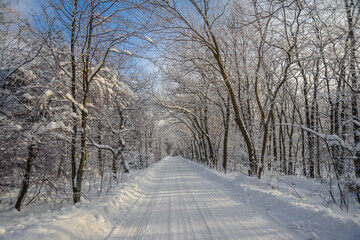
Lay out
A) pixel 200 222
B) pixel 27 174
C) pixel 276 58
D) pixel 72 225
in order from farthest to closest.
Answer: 1. pixel 276 58
2. pixel 27 174
3. pixel 200 222
4. pixel 72 225

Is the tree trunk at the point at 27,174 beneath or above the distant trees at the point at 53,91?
beneath

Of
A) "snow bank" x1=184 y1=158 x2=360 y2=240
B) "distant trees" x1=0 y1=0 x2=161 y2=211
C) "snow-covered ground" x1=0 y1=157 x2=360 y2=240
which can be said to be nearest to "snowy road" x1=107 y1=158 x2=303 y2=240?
"snow-covered ground" x1=0 y1=157 x2=360 y2=240

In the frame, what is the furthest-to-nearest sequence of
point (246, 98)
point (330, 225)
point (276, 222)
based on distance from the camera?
1. point (246, 98)
2. point (276, 222)
3. point (330, 225)

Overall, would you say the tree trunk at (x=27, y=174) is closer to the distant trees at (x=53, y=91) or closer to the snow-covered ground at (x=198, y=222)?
the distant trees at (x=53, y=91)

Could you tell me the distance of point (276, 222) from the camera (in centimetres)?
385

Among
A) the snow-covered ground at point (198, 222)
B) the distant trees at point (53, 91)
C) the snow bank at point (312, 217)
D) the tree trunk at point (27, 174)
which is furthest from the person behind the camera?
the tree trunk at point (27, 174)

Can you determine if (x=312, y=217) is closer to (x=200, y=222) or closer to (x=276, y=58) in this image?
(x=200, y=222)

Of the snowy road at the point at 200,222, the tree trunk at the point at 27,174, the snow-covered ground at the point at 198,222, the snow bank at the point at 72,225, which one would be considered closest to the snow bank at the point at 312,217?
the snow-covered ground at the point at 198,222

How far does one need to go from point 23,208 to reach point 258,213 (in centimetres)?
953

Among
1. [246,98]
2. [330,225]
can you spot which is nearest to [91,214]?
[330,225]

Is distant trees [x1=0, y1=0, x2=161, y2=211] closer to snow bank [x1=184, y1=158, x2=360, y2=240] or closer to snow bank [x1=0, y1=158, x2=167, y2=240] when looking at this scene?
snow bank [x1=0, y1=158, x2=167, y2=240]

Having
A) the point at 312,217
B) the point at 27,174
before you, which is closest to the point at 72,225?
the point at 312,217

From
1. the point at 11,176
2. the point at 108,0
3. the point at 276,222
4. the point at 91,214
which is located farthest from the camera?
the point at 11,176

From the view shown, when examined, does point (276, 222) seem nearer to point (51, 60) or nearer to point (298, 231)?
point (298, 231)
